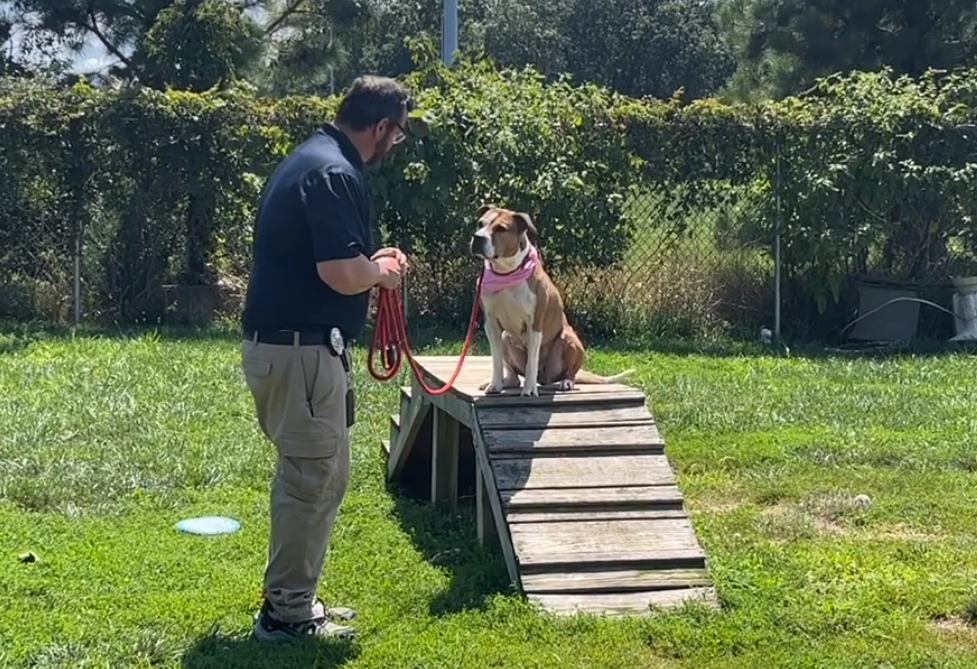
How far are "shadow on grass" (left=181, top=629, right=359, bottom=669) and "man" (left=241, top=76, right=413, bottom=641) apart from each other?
80mm

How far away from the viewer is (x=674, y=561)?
4.94 metres

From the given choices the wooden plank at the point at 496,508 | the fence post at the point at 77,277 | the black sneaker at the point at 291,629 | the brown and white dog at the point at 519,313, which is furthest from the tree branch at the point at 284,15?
the black sneaker at the point at 291,629

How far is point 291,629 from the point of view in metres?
4.50

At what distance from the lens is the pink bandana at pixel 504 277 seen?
229 inches

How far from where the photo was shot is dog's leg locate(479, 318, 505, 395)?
5.96m

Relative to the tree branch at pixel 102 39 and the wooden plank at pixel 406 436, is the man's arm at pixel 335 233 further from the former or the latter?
the tree branch at pixel 102 39

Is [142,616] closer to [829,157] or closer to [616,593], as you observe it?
[616,593]

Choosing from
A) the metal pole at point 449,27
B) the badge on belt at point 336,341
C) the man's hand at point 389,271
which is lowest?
the badge on belt at point 336,341

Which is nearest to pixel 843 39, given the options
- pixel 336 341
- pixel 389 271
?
pixel 389 271

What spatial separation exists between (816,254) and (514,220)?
691 centimetres

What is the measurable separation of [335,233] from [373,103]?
1.83 ft

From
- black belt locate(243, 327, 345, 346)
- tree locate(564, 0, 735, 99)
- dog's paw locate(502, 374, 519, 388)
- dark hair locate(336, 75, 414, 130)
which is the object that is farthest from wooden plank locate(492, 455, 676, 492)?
tree locate(564, 0, 735, 99)

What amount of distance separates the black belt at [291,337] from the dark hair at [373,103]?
29.2 inches

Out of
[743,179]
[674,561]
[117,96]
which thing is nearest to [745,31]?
[743,179]
